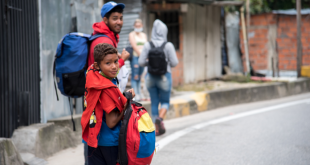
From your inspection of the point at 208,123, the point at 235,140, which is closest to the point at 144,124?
the point at 235,140

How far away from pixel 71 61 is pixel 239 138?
3375 millimetres

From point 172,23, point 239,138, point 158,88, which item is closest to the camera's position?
point 239,138

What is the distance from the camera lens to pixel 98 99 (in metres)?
2.72

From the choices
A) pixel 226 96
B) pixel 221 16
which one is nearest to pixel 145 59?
pixel 226 96

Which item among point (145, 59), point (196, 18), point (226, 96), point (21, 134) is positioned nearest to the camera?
point (21, 134)

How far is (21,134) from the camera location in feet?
15.1

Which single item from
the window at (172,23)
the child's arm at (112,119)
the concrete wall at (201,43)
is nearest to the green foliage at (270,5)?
the concrete wall at (201,43)

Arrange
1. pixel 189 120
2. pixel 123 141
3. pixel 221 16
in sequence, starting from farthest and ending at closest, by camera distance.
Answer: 1. pixel 221 16
2. pixel 189 120
3. pixel 123 141

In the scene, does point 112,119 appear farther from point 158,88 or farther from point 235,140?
point 158,88

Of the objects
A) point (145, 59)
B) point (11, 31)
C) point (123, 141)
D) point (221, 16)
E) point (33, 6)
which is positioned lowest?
point (123, 141)

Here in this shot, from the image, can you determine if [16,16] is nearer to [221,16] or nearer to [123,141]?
[123,141]

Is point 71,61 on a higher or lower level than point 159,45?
lower

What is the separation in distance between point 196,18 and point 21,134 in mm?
9209

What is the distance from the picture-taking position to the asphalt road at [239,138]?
466 cm
